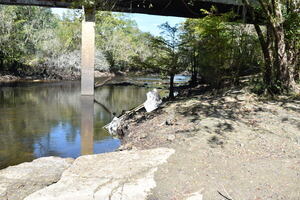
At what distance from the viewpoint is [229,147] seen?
5129 mm

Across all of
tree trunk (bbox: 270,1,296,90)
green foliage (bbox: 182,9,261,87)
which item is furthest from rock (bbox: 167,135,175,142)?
green foliage (bbox: 182,9,261,87)

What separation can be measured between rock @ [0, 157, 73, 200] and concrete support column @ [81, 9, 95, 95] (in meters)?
10.9

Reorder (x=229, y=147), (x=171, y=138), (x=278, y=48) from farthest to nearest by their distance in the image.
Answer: (x=278, y=48) < (x=171, y=138) < (x=229, y=147)

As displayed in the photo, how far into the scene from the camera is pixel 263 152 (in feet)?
16.3

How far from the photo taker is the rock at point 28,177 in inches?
164

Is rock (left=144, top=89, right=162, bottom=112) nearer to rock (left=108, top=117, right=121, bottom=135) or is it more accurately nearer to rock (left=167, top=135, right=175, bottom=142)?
rock (left=108, top=117, right=121, bottom=135)

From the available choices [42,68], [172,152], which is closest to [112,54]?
[42,68]

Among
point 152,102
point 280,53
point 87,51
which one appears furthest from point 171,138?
point 87,51

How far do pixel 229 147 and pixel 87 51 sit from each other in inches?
480

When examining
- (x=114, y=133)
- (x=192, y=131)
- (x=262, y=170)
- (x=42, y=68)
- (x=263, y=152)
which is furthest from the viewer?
(x=42, y=68)

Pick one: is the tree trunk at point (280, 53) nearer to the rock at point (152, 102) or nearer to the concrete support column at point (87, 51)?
the rock at point (152, 102)

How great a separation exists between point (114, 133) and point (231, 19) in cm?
592

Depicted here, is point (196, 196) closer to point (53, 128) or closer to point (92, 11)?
point (53, 128)

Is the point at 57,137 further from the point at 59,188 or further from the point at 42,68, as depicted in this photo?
the point at 42,68
